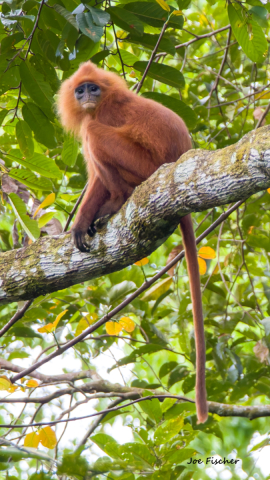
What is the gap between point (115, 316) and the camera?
4.73m

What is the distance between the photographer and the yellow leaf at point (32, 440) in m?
3.59

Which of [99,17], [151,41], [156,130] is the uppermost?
[151,41]

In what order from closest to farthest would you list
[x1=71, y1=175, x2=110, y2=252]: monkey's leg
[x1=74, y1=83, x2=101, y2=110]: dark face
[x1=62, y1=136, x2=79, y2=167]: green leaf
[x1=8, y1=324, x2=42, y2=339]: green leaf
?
[x1=71, y1=175, x2=110, y2=252]: monkey's leg < [x1=74, y1=83, x2=101, y2=110]: dark face < [x1=62, y1=136, x2=79, y2=167]: green leaf < [x1=8, y1=324, x2=42, y2=339]: green leaf

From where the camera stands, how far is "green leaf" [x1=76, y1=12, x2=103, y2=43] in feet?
9.07

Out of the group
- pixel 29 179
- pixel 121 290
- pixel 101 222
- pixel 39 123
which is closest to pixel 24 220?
pixel 29 179

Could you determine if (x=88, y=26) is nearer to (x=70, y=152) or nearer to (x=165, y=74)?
(x=165, y=74)

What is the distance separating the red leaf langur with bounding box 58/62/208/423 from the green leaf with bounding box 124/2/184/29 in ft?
1.98

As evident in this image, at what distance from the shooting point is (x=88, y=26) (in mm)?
2787

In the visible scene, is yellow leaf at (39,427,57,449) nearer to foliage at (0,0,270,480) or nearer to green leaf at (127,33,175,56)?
foliage at (0,0,270,480)

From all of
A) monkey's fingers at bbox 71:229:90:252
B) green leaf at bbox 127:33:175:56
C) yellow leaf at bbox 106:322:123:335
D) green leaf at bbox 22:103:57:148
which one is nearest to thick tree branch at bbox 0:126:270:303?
monkey's fingers at bbox 71:229:90:252

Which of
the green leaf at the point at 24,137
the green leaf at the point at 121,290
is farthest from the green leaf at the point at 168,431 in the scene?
the green leaf at the point at 24,137

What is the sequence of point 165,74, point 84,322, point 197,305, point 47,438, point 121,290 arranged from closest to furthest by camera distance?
point 197,305, point 47,438, point 165,74, point 121,290, point 84,322

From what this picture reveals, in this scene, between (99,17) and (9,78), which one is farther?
(9,78)

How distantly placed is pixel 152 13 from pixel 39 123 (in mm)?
1234
